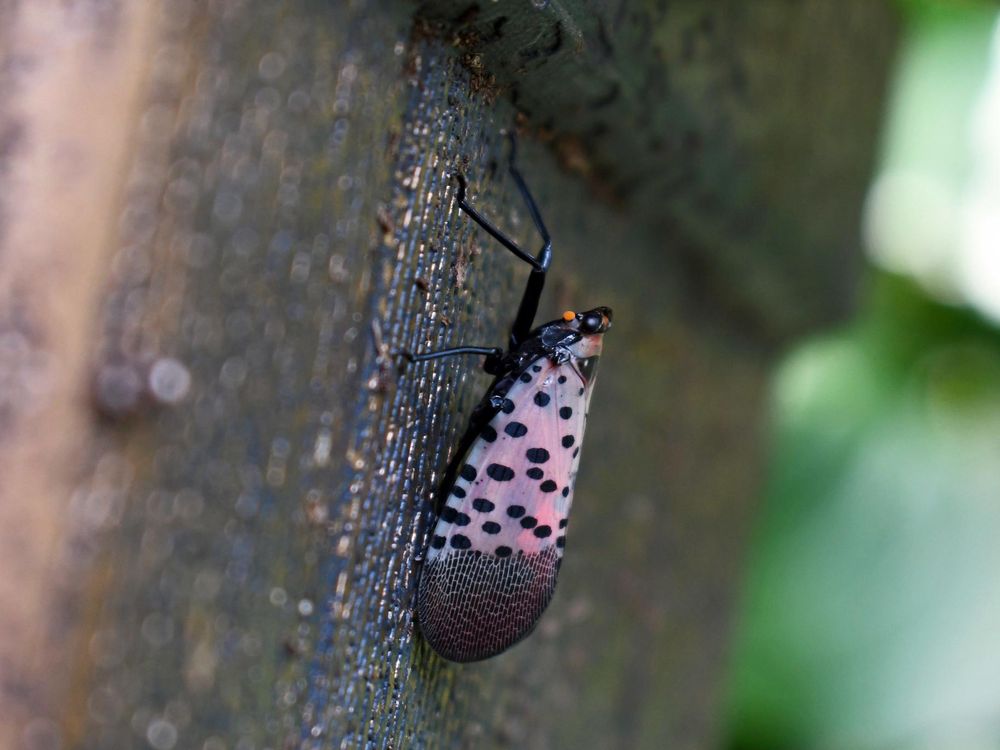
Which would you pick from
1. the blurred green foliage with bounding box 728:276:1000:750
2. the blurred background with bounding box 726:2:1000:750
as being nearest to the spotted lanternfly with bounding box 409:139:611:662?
the blurred background with bounding box 726:2:1000:750

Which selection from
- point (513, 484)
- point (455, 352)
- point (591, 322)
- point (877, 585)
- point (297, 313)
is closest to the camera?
point (297, 313)

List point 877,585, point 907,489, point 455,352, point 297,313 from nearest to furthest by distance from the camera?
1. point 297,313
2. point 455,352
3. point 877,585
4. point 907,489

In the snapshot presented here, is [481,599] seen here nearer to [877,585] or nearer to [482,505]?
[482,505]

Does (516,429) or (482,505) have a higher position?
(516,429)

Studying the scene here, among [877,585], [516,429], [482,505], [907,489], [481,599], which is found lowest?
[481,599]

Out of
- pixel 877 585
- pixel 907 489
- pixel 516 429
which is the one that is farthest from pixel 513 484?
pixel 907 489

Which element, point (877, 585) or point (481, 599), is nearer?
point (481, 599)
